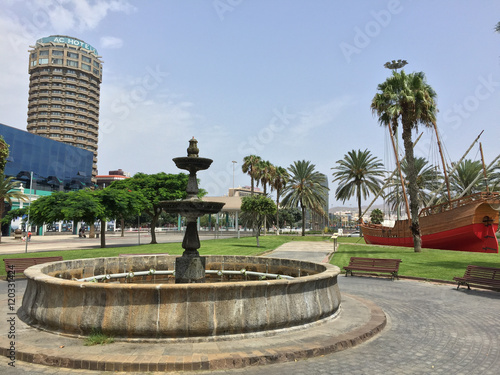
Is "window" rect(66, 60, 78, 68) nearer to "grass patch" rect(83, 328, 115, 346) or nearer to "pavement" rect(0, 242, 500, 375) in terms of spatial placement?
"pavement" rect(0, 242, 500, 375)

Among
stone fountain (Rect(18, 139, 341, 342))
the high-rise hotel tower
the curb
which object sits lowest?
the curb

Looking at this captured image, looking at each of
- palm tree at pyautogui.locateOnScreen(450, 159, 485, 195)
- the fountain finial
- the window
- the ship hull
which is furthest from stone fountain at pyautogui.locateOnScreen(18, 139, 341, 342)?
the window

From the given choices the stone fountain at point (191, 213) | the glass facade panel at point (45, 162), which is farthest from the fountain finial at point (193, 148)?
the glass facade panel at point (45, 162)

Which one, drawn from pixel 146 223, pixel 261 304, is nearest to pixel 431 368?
pixel 261 304

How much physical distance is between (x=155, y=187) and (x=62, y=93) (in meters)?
105

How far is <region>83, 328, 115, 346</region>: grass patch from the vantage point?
5.98m

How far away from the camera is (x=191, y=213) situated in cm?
936

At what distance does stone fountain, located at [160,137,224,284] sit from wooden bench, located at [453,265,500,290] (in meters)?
10.3

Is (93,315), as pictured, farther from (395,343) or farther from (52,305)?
(395,343)

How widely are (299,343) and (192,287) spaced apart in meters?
2.22

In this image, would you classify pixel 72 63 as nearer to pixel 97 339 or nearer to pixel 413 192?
pixel 413 192

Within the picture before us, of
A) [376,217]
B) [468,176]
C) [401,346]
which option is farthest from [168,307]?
[376,217]

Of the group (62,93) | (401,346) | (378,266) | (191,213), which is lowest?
(401,346)

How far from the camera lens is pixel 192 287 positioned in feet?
20.5
